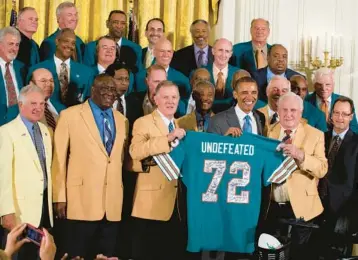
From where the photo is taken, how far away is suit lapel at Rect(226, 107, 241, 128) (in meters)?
5.95

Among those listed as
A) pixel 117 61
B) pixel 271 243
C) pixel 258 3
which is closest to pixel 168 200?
pixel 271 243

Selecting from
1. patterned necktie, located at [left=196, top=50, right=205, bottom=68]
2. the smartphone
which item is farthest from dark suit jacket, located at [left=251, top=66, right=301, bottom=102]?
the smartphone

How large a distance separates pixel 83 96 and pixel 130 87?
0.42 m

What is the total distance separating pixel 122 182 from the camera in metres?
6.19

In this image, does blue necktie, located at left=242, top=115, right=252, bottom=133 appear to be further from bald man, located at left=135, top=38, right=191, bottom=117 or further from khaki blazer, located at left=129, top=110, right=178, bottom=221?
bald man, located at left=135, top=38, right=191, bottom=117

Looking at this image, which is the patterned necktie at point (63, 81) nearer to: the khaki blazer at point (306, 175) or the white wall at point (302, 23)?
the khaki blazer at point (306, 175)

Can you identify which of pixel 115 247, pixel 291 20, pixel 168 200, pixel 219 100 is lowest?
pixel 115 247

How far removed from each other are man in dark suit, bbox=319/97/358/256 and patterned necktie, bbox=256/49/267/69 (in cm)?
104

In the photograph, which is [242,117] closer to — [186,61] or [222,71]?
[222,71]

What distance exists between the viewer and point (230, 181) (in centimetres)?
588

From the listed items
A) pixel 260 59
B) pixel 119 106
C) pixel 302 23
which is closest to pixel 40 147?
pixel 119 106

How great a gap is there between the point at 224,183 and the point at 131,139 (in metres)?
0.75

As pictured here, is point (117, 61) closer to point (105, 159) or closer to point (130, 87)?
point (130, 87)

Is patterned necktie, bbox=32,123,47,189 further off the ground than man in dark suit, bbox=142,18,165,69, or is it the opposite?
man in dark suit, bbox=142,18,165,69
